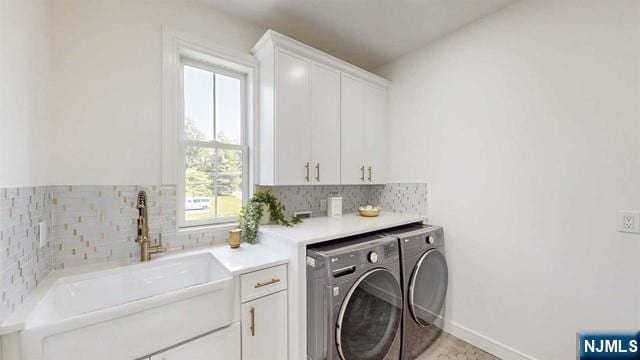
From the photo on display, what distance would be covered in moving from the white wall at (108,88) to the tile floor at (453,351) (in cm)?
238

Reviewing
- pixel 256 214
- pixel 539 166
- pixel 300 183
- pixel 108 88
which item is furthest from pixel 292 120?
pixel 539 166

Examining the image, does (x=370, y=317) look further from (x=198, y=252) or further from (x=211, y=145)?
(x=211, y=145)

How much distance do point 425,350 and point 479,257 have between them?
0.84 meters

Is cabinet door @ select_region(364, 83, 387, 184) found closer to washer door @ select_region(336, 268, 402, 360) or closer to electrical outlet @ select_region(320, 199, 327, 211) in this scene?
electrical outlet @ select_region(320, 199, 327, 211)

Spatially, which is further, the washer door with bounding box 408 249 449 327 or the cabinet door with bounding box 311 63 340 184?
the cabinet door with bounding box 311 63 340 184

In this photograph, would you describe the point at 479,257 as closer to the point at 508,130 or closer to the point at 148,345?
the point at 508,130

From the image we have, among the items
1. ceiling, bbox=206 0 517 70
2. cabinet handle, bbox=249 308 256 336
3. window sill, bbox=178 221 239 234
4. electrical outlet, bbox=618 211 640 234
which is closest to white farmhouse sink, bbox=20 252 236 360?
cabinet handle, bbox=249 308 256 336

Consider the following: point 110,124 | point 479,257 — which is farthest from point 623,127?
point 110,124

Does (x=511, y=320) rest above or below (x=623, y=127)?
below

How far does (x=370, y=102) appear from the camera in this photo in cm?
252

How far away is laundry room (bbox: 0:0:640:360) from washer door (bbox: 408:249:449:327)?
22 mm

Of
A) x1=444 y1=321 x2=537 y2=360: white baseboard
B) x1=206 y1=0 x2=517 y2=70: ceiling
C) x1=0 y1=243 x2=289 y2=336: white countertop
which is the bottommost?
x1=444 y1=321 x2=537 y2=360: white baseboard

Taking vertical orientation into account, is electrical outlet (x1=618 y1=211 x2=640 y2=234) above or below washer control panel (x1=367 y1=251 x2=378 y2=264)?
above

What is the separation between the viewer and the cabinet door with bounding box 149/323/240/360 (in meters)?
1.14
